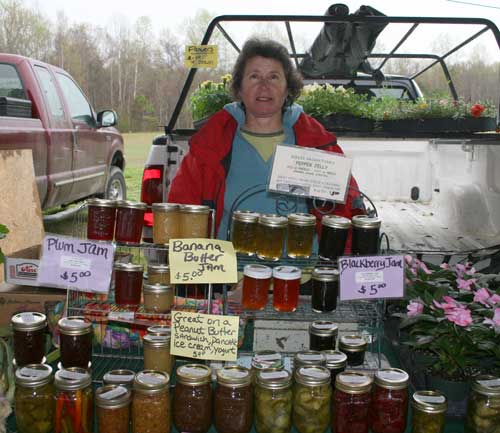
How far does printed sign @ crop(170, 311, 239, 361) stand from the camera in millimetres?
1703

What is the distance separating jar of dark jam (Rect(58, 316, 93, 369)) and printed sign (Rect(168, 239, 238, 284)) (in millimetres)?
356

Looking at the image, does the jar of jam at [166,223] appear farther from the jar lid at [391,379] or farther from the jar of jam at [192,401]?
the jar lid at [391,379]

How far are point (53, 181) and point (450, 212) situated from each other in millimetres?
4036

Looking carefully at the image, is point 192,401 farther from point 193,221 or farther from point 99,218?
point 99,218

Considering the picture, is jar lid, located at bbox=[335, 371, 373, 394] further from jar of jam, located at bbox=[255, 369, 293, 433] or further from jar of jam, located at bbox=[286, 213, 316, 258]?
jar of jam, located at bbox=[286, 213, 316, 258]

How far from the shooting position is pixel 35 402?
1.61 metres

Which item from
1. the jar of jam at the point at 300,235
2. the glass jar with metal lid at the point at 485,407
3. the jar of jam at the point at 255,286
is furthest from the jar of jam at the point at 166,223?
the glass jar with metal lid at the point at 485,407

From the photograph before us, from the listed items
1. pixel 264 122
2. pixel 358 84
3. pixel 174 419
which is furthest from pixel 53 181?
pixel 174 419

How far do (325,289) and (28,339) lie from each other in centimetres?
95

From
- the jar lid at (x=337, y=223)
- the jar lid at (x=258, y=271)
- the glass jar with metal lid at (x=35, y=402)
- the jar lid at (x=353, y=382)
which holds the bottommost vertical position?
the glass jar with metal lid at (x=35, y=402)

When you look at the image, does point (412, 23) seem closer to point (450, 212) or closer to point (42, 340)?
point (450, 212)

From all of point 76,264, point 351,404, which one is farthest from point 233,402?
point 76,264

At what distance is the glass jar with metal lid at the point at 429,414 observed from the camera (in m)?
1.59

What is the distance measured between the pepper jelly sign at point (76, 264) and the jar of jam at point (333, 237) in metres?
0.69
